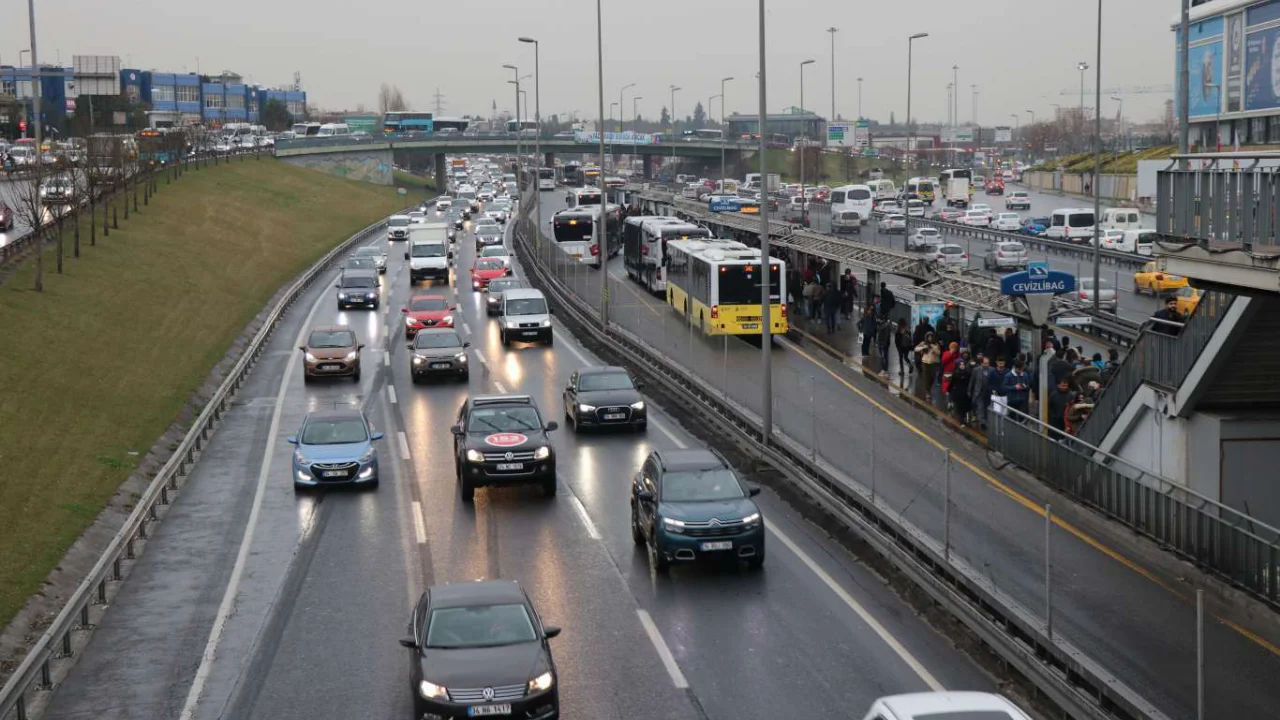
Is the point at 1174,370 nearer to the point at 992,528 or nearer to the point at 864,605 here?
the point at 992,528

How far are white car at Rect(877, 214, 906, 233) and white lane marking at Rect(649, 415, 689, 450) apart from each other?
51288 mm

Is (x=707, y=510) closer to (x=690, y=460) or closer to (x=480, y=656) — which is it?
(x=690, y=460)

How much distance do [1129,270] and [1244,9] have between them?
85.5 feet

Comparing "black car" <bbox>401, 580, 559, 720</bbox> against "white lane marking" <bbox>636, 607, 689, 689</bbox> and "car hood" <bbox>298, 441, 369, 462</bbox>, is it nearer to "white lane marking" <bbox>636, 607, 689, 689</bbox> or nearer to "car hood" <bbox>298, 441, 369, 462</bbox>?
"white lane marking" <bbox>636, 607, 689, 689</bbox>

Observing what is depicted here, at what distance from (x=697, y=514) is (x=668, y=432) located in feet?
37.3

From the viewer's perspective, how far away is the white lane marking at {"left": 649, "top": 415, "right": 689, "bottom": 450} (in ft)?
95.3

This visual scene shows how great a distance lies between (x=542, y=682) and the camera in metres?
13.5

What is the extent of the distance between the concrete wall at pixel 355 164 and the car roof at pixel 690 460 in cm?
12091

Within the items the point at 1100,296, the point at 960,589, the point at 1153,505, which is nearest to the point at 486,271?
the point at 1100,296

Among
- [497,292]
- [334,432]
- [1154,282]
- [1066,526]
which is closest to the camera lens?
[1066,526]

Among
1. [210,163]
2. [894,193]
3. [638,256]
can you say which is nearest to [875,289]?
[638,256]

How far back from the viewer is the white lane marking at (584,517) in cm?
2222

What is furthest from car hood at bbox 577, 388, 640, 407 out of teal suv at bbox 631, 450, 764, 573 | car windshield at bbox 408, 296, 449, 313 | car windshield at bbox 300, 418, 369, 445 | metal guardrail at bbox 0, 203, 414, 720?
car windshield at bbox 408, 296, 449, 313

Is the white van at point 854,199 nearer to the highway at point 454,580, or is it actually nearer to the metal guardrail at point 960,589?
the metal guardrail at point 960,589
